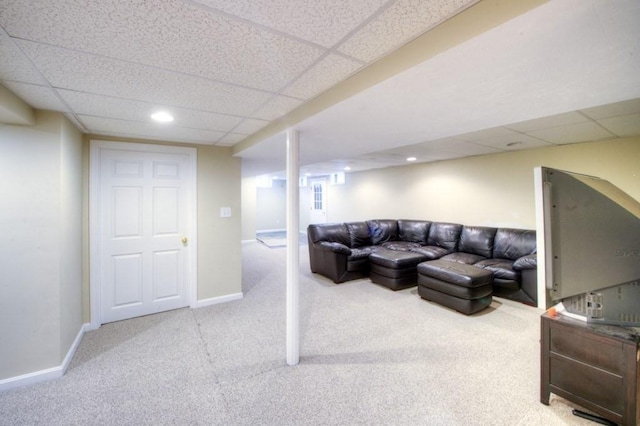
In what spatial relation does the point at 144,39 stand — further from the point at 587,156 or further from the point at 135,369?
the point at 587,156

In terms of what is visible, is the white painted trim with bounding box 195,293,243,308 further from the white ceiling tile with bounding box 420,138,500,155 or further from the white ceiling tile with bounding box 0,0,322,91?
the white ceiling tile with bounding box 420,138,500,155

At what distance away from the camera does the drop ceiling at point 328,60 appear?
976 mm

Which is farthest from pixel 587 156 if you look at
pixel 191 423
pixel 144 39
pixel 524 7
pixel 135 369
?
pixel 135 369

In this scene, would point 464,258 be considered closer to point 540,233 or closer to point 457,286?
point 457,286

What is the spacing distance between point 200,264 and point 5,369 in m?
1.79

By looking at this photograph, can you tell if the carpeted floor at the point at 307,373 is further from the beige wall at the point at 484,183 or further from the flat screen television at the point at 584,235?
the beige wall at the point at 484,183

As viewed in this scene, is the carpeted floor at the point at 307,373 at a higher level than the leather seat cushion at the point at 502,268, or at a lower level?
lower

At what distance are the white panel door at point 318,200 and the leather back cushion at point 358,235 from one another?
3439 mm

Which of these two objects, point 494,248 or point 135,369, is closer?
point 135,369

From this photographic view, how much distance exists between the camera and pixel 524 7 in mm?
868

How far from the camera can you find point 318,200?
964cm

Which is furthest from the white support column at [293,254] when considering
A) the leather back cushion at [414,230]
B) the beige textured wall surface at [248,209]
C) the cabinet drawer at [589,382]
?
the beige textured wall surface at [248,209]

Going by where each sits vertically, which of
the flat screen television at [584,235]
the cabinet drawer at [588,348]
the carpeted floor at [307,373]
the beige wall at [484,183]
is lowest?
the carpeted floor at [307,373]

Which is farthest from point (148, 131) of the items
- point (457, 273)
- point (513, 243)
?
point (513, 243)
